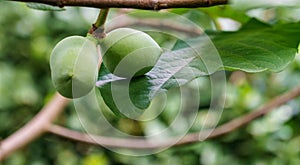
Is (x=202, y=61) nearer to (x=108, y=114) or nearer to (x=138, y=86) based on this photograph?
(x=138, y=86)

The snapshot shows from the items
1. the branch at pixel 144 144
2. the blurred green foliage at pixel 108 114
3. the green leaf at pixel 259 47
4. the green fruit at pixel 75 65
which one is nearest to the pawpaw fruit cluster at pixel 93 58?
the green fruit at pixel 75 65

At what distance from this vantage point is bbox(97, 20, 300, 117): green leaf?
20.6 inches

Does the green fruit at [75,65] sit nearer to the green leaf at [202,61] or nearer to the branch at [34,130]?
the green leaf at [202,61]

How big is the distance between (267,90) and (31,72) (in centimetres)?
86

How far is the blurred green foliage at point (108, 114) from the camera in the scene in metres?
1.81

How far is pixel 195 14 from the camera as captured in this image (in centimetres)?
93

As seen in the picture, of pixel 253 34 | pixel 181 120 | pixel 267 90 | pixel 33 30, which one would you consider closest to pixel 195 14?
pixel 253 34

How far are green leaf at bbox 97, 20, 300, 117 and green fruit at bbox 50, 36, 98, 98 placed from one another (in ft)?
0.09

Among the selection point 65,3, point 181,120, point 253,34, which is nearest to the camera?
point 65,3

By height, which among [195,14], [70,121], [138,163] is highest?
[195,14]

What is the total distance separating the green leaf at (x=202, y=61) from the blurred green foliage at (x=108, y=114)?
1035 mm

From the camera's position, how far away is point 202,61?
581 millimetres

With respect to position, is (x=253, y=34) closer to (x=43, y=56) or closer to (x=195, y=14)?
(x=195, y=14)

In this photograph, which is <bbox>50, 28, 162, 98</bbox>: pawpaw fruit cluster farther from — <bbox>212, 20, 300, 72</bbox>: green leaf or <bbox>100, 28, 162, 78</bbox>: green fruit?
<bbox>212, 20, 300, 72</bbox>: green leaf
